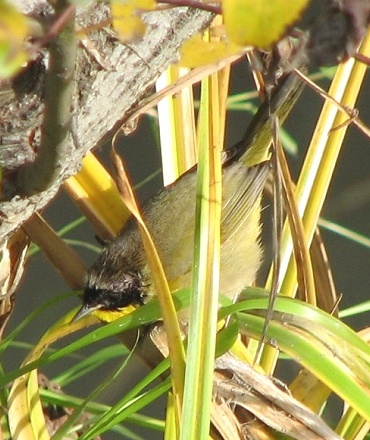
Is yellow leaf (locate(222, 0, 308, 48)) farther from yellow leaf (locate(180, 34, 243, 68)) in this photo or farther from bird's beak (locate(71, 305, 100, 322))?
bird's beak (locate(71, 305, 100, 322))

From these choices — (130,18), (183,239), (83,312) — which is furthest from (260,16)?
(183,239)

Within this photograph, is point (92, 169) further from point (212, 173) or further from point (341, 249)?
point (341, 249)

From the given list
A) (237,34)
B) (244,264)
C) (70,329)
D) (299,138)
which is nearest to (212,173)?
(70,329)

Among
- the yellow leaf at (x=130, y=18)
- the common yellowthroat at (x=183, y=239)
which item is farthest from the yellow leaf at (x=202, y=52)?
the common yellowthroat at (x=183, y=239)

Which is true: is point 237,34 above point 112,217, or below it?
below

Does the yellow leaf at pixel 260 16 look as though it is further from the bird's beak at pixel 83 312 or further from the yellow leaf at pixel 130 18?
the bird's beak at pixel 83 312
